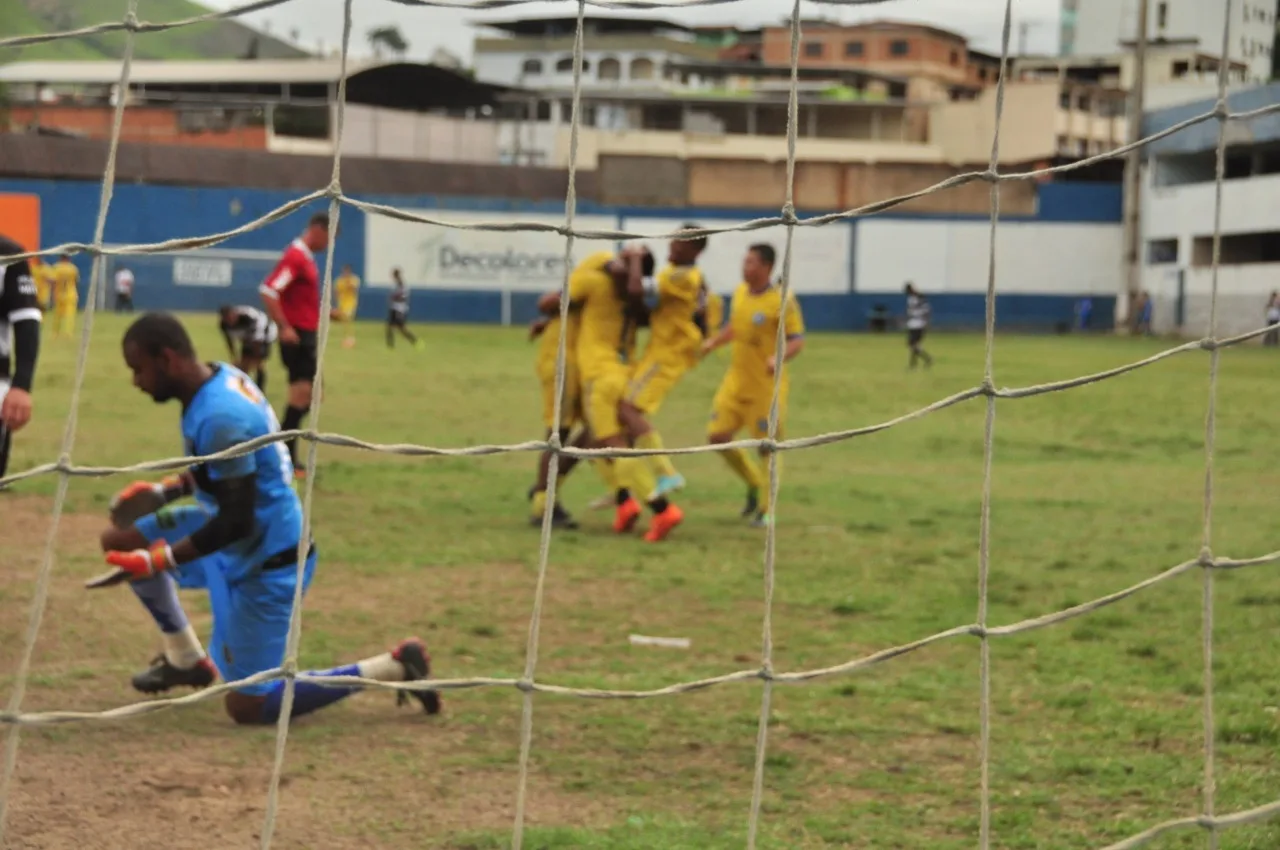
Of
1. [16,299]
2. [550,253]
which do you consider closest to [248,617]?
[16,299]

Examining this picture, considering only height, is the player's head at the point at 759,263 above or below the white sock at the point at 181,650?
above

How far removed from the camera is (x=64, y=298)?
33906 mm

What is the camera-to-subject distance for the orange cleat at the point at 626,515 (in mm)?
10227

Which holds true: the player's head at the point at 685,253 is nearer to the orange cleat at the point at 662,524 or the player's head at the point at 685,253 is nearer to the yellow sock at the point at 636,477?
the yellow sock at the point at 636,477

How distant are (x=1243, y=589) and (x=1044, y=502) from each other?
152 inches

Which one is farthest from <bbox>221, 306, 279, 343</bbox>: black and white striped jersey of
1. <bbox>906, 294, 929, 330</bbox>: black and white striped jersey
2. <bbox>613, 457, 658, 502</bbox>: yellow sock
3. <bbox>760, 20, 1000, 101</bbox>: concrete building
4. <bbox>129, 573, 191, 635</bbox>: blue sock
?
<bbox>760, 20, 1000, 101</bbox>: concrete building

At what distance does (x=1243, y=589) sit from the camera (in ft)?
28.0

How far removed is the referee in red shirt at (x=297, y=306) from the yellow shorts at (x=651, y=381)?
2429 mm

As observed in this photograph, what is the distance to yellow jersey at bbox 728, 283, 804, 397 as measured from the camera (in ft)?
35.8

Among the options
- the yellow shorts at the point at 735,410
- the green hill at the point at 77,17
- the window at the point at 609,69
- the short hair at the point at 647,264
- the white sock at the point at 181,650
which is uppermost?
the window at the point at 609,69

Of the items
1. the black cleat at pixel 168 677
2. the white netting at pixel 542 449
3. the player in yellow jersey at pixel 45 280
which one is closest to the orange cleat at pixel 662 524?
the black cleat at pixel 168 677

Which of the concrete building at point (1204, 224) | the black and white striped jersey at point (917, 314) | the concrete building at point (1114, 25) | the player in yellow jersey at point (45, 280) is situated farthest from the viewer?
the concrete building at point (1114, 25)

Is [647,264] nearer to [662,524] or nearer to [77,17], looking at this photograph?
[662,524]

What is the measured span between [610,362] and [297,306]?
9.30 ft
